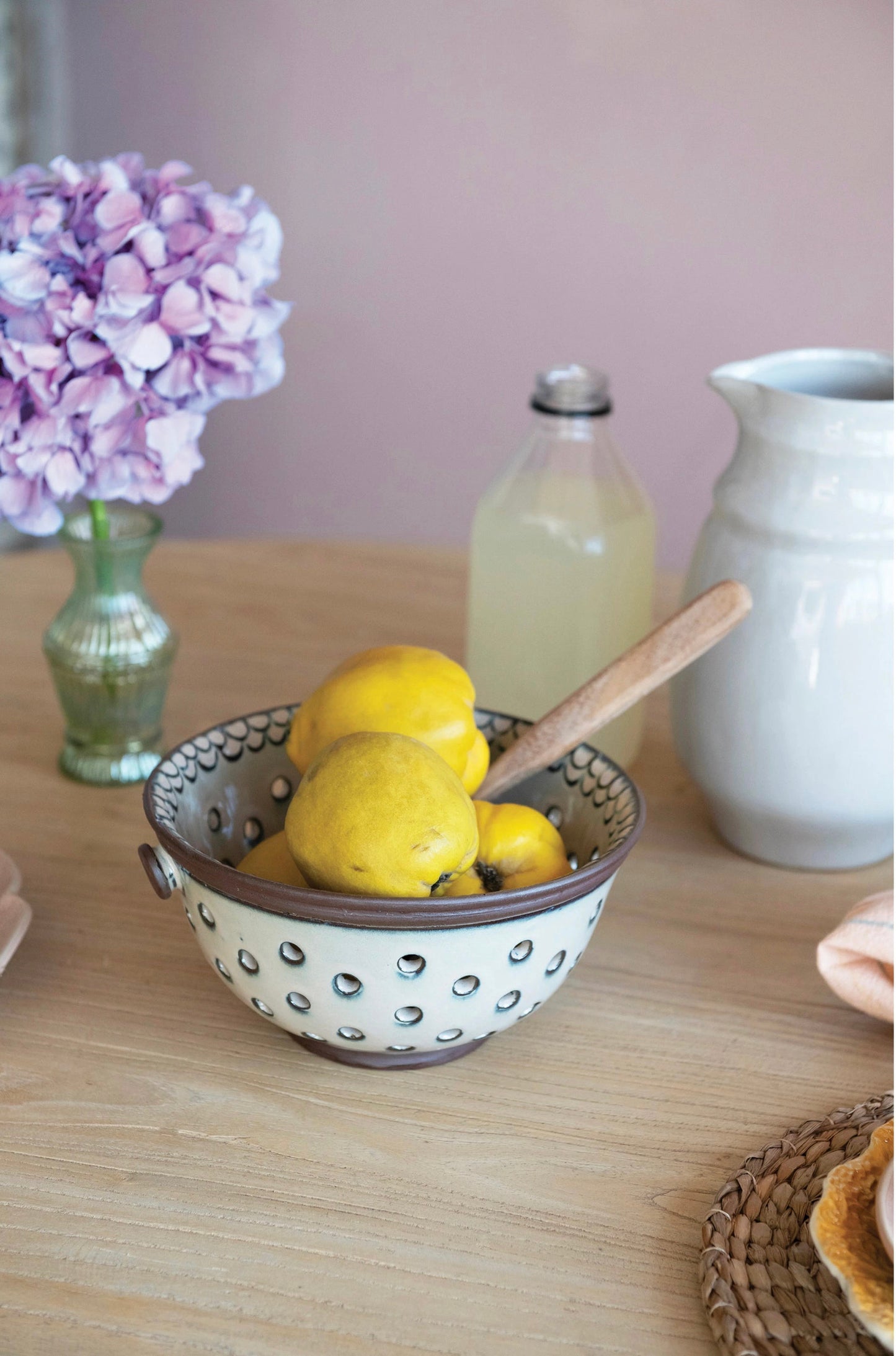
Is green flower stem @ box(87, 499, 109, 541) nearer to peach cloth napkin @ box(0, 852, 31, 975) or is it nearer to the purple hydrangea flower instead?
the purple hydrangea flower

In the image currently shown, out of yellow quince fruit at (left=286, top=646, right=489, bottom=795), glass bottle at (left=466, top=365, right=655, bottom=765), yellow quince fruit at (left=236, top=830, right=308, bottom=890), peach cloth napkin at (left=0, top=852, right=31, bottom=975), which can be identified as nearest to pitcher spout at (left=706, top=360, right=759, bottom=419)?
glass bottle at (left=466, top=365, right=655, bottom=765)

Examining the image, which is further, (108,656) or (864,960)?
(108,656)

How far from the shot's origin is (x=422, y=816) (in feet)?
1.54

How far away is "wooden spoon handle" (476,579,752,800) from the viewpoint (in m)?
0.59

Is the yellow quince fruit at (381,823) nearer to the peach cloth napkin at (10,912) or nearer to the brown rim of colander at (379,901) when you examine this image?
the brown rim of colander at (379,901)

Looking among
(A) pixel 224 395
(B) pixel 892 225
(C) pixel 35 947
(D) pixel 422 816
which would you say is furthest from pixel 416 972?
(B) pixel 892 225

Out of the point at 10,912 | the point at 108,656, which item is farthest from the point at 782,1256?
the point at 108,656

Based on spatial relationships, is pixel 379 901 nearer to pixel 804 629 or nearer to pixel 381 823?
pixel 381 823

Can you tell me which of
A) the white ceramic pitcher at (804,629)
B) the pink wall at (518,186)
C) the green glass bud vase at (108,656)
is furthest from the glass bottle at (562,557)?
the pink wall at (518,186)

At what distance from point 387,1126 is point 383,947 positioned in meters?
0.09

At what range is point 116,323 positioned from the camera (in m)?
0.63

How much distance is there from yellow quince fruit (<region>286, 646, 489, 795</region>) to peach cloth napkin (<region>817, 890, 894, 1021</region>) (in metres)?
0.17

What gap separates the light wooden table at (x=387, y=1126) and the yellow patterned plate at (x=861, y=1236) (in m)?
0.05

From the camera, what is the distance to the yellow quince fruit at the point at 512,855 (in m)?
0.54
